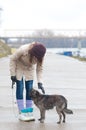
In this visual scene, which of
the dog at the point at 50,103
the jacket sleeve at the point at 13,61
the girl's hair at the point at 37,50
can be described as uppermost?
the girl's hair at the point at 37,50

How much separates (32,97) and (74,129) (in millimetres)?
1254

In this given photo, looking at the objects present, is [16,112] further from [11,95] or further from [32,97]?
[11,95]

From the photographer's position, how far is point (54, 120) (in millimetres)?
10586

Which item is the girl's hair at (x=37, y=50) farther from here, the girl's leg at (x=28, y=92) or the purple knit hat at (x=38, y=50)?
the girl's leg at (x=28, y=92)

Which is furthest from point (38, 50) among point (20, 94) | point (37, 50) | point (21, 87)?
point (20, 94)


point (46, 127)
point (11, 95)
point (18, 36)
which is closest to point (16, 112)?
point (46, 127)

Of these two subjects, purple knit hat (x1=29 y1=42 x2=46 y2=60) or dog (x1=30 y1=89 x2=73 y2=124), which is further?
dog (x1=30 y1=89 x2=73 y2=124)

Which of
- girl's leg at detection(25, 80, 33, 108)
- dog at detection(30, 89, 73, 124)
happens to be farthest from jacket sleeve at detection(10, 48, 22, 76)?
dog at detection(30, 89, 73, 124)

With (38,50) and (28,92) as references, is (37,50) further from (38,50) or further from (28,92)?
(28,92)

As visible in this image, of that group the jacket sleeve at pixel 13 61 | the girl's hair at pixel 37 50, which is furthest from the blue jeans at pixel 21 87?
the girl's hair at pixel 37 50

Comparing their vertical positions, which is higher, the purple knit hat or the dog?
the purple knit hat

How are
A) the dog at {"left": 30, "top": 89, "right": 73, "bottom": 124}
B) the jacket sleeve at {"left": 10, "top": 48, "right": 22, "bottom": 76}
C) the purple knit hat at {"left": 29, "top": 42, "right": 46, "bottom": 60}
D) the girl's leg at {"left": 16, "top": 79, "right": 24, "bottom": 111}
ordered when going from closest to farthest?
Result: the purple knit hat at {"left": 29, "top": 42, "right": 46, "bottom": 60} → the dog at {"left": 30, "top": 89, "right": 73, "bottom": 124} → the jacket sleeve at {"left": 10, "top": 48, "right": 22, "bottom": 76} → the girl's leg at {"left": 16, "top": 79, "right": 24, "bottom": 111}

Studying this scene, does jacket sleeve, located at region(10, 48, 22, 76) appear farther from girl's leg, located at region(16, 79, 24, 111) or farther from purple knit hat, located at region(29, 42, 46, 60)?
purple knit hat, located at region(29, 42, 46, 60)

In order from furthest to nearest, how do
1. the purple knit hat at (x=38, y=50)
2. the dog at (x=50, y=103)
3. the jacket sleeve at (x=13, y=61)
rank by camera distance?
the jacket sleeve at (x=13, y=61) < the dog at (x=50, y=103) < the purple knit hat at (x=38, y=50)
